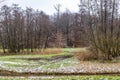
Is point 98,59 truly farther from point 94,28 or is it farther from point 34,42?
point 34,42

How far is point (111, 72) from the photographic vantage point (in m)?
18.0

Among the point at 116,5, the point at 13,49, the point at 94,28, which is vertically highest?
the point at 116,5

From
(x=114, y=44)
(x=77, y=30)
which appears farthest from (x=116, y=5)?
(x=77, y=30)

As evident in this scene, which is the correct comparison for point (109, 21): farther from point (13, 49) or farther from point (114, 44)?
point (13, 49)

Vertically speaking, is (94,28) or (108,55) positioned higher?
(94,28)

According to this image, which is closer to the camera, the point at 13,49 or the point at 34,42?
the point at 13,49

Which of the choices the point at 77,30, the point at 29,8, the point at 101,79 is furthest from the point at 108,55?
the point at 77,30

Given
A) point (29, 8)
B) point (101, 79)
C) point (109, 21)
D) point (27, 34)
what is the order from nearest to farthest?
point (101, 79)
point (109, 21)
point (27, 34)
point (29, 8)

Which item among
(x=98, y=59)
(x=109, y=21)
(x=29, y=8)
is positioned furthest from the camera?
(x=29, y=8)

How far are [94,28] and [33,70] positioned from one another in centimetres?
1318

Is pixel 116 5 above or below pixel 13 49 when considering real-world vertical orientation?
above

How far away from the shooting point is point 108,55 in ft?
90.9

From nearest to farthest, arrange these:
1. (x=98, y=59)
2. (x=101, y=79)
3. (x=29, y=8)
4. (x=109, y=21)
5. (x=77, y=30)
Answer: (x=101, y=79) < (x=98, y=59) < (x=109, y=21) < (x=29, y=8) < (x=77, y=30)

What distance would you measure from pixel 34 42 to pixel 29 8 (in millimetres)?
7453
